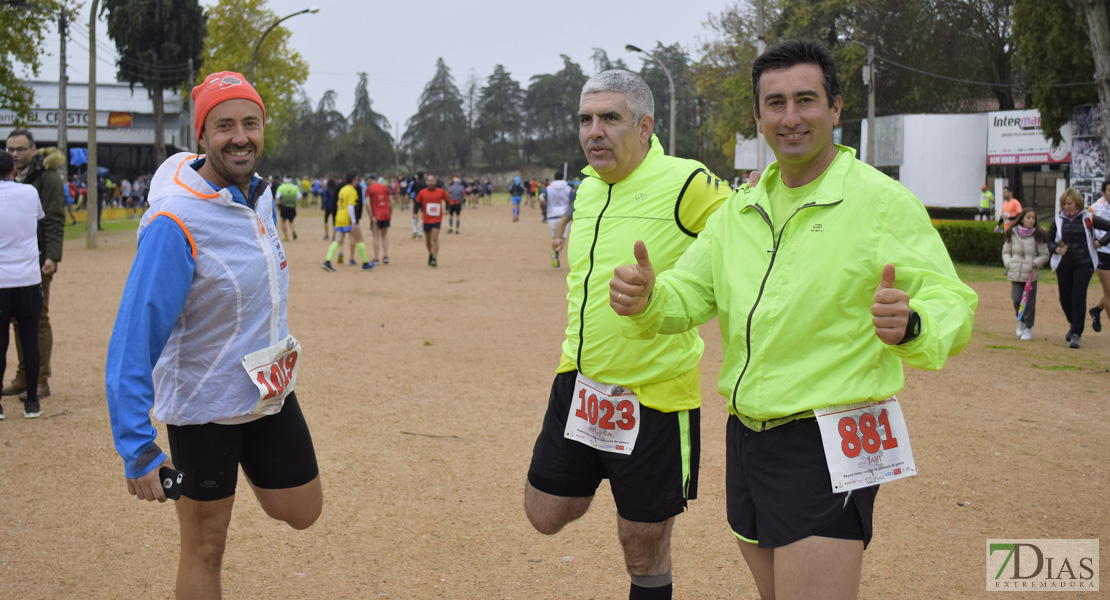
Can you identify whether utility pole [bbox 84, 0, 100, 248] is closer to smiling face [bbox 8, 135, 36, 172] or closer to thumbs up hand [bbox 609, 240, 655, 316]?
smiling face [bbox 8, 135, 36, 172]

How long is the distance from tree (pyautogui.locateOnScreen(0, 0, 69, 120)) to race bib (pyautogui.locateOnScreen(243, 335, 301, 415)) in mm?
30654

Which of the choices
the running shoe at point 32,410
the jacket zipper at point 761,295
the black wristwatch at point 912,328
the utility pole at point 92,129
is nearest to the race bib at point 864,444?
the jacket zipper at point 761,295

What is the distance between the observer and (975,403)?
8.40 m

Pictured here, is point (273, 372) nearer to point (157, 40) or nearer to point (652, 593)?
point (652, 593)

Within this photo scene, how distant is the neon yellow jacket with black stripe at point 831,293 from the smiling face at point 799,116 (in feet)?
0.28

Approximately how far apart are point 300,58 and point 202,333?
171 ft

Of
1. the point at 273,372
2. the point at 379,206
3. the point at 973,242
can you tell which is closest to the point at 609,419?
the point at 273,372

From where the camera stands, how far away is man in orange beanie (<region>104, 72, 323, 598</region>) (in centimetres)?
309

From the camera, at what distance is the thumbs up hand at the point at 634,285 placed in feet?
9.34

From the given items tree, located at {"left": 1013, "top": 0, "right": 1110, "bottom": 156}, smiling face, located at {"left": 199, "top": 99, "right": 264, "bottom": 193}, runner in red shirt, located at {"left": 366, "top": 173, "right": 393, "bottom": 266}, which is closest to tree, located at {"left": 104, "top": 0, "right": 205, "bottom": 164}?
runner in red shirt, located at {"left": 366, "top": 173, "right": 393, "bottom": 266}

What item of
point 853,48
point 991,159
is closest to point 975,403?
point 991,159

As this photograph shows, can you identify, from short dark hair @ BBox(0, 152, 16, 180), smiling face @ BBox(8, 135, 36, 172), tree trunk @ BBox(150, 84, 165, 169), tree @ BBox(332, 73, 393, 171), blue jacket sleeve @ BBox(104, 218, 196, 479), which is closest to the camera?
blue jacket sleeve @ BBox(104, 218, 196, 479)

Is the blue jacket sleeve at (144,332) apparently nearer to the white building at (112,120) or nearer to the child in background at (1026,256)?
the child in background at (1026,256)

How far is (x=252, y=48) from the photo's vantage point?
50188 millimetres
